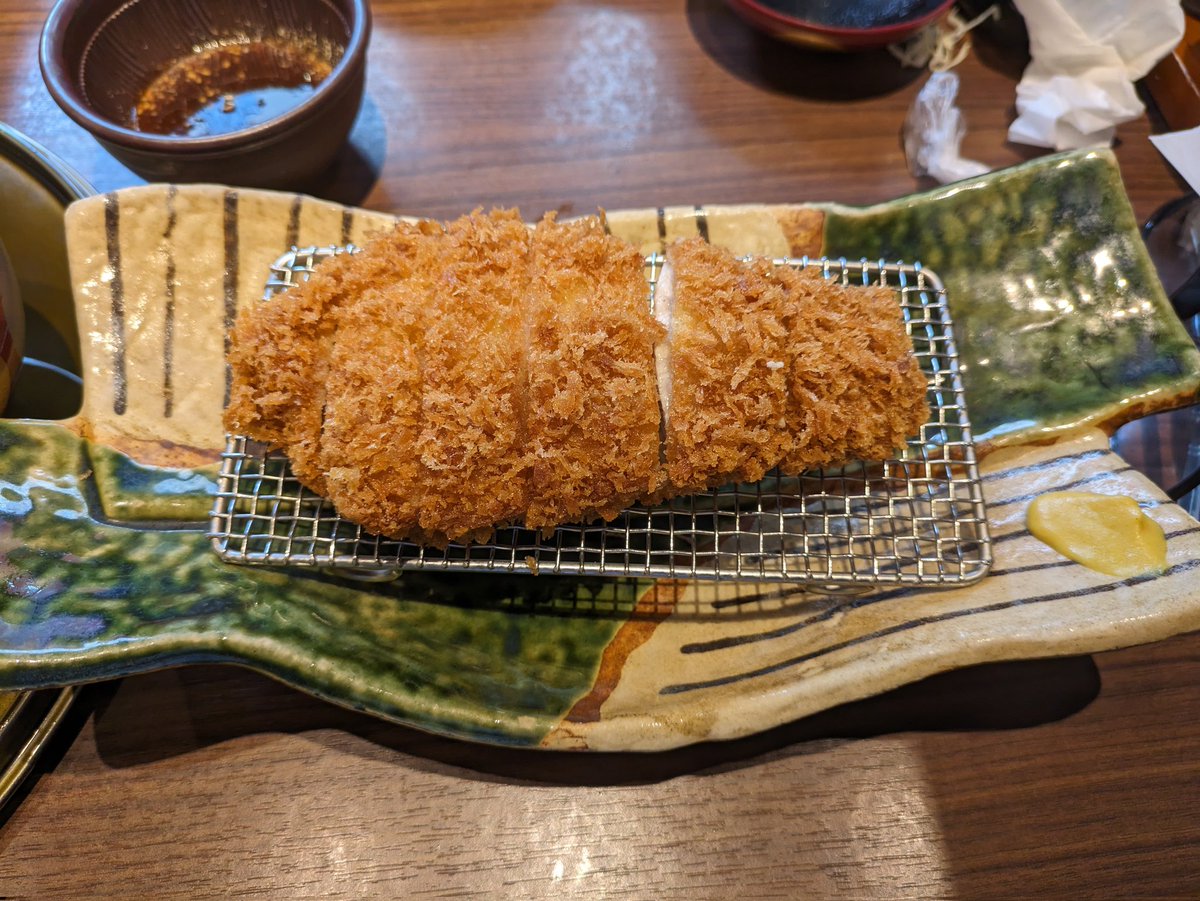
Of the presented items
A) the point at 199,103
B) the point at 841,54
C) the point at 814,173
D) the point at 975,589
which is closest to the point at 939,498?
the point at 975,589

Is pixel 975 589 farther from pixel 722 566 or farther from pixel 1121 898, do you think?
pixel 1121 898

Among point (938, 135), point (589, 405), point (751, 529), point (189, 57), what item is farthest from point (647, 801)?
point (189, 57)

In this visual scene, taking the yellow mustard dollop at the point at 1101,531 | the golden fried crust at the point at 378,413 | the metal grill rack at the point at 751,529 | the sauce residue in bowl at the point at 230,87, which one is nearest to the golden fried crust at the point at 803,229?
the metal grill rack at the point at 751,529

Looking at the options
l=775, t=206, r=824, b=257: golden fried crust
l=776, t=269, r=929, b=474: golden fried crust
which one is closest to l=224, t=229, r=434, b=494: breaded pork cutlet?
l=776, t=269, r=929, b=474: golden fried crust

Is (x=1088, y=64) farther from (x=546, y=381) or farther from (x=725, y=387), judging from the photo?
(x=546, y=381)

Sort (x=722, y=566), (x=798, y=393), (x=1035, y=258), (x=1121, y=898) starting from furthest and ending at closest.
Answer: (x=1035, y=258) → (x=722, y=566) → (x=798, y=393) → (x=1121, y=898)

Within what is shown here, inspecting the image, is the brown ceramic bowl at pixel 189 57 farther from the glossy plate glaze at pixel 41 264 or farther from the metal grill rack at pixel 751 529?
the metal grill rack at pixel 751 529
